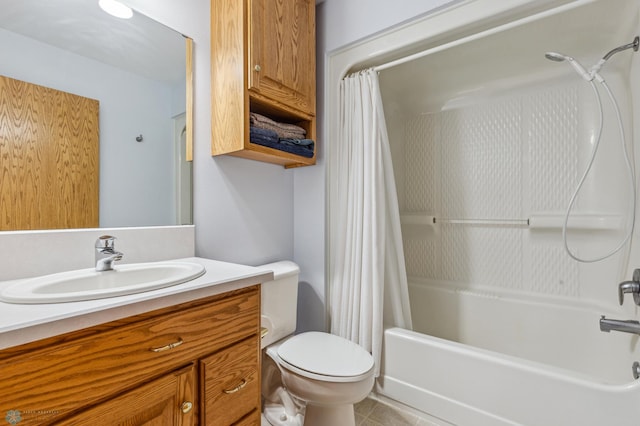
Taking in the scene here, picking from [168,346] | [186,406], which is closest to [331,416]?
[186,406]

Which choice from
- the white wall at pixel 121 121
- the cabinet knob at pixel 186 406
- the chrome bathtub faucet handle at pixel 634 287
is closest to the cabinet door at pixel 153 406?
the cabinet knob at pixel 186 406

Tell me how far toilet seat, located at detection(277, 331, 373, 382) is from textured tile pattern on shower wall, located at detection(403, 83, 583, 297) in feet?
4.18

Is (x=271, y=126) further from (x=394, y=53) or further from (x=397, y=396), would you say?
(x=397, y=396)

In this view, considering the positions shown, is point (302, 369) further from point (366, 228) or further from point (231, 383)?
point (366, 228)

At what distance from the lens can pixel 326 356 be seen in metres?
1.33

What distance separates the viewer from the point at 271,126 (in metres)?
1.56

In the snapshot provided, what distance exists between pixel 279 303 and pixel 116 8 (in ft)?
4.97

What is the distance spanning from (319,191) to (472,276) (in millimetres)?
1358

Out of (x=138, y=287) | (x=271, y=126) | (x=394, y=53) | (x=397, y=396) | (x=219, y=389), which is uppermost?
(x=394, y=53)

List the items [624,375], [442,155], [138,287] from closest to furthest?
1. [138,287]
2. [624,375]
3. [442,155]

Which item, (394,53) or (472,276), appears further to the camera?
(472,276)

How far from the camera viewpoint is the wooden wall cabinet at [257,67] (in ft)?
4.55

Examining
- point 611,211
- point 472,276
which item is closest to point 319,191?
point 472,276

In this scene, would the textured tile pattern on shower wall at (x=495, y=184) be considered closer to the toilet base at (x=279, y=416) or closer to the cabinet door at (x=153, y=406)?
the toilet base at (x=279, y=416)
